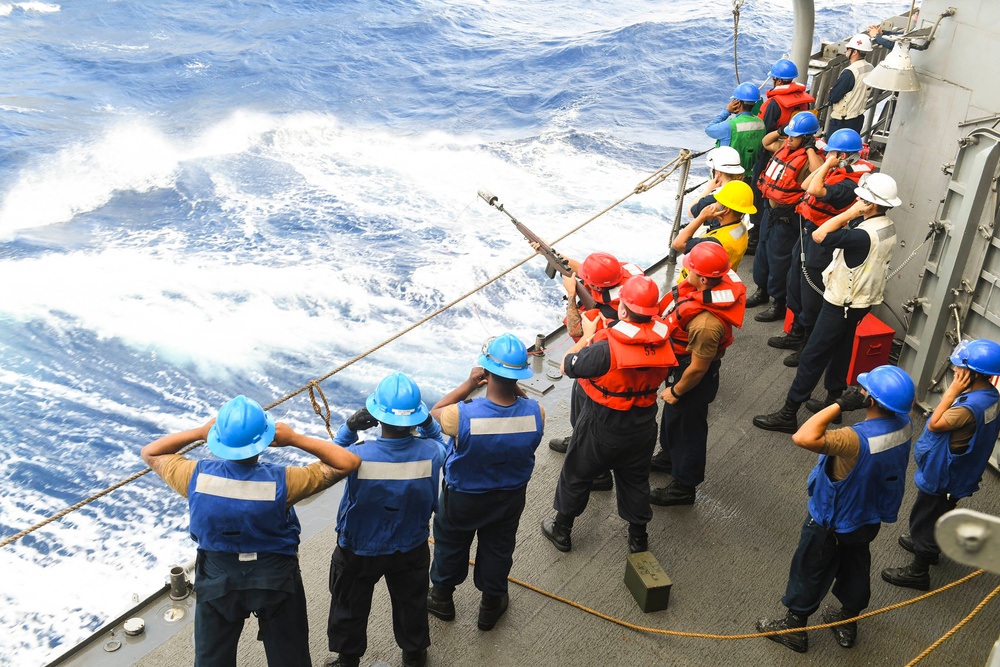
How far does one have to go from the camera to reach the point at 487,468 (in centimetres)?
395

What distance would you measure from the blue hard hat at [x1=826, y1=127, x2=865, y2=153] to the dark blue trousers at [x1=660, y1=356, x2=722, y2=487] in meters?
1.89

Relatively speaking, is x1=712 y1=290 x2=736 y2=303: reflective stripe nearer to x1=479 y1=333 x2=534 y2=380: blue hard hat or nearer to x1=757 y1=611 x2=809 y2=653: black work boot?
x1=479 y1=333 x2=534 y2=380: blue hard hat

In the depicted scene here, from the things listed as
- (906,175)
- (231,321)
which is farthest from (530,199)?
(906,175)

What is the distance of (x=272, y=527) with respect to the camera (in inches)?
132

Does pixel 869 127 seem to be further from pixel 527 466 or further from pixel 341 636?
pixel 341 636

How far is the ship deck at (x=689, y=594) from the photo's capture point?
425cm

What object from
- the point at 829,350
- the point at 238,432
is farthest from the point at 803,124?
the point at 238,432

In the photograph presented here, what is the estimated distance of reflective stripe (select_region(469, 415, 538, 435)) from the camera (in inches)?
151

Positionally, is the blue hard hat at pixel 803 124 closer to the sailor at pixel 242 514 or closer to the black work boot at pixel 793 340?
the black work boot at pixel 793 340

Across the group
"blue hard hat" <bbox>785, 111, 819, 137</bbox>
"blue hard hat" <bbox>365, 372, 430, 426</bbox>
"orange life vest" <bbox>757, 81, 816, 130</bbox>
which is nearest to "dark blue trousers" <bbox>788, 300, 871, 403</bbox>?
"blue hard hat" <bbox>785, 111, 819, 137</bbox>

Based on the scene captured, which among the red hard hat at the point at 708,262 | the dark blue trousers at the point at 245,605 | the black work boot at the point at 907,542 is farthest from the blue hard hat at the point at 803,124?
the dark blue trousers at the point at 245,605

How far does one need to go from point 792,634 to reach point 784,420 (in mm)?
1951

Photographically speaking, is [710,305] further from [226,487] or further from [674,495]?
[226,487]

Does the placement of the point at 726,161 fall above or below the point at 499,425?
above
